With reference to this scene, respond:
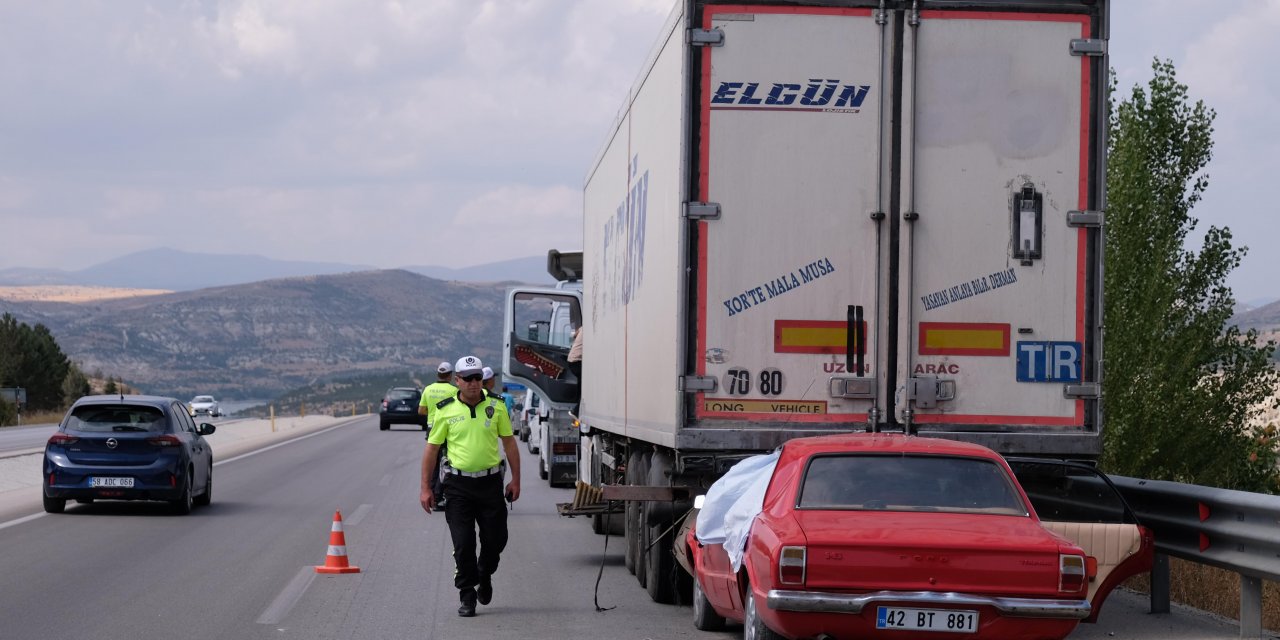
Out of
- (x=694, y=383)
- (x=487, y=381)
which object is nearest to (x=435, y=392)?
(x=487, y=381)

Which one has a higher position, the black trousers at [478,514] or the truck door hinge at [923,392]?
the truck door hinge at [923,392]

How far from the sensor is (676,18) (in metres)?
10.2

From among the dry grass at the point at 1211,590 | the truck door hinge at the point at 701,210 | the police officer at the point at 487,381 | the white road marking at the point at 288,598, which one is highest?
the truck door hinge at the point at 701,210

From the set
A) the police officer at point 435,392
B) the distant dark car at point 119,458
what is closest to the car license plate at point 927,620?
the police officer at point 435,392

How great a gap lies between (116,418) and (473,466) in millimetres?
9420

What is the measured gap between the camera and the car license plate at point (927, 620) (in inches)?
296

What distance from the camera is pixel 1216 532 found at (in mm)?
9664

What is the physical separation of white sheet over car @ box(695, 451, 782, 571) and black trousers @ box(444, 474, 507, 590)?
1.99m

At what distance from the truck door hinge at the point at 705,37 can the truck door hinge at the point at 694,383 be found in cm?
215

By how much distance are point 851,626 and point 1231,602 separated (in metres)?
5.25

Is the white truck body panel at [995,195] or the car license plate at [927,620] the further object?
the white truck body panel at [995,195]

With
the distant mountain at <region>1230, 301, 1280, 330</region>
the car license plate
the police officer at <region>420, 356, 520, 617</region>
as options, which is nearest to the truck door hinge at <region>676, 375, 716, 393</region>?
the police officer at <region>420, 356, 520, 617</region>

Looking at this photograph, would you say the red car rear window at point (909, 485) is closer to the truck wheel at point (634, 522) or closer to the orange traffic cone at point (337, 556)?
the truck wheel at point (634, 522)

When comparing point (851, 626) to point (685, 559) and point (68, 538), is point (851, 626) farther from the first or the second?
point (68, 538)
